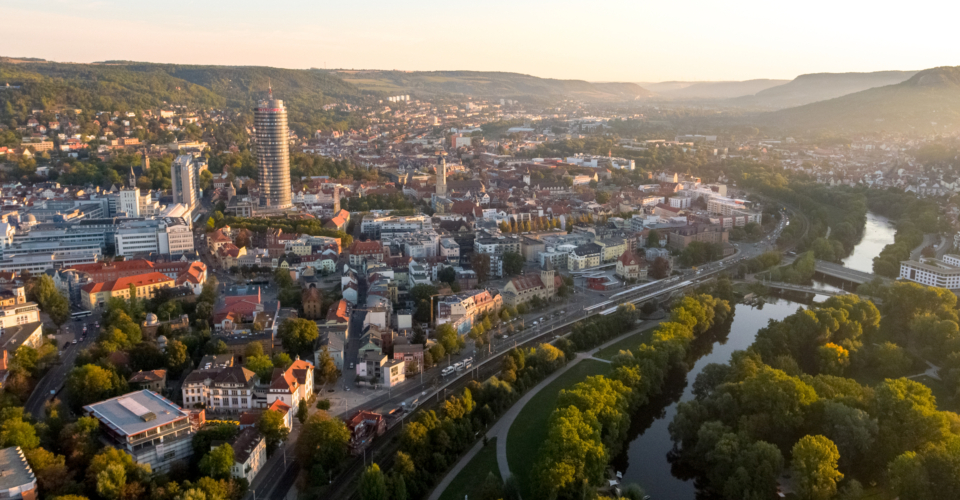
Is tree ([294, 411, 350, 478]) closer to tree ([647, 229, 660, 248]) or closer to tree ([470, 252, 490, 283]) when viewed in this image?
tree ([470, 252, 490, 283])

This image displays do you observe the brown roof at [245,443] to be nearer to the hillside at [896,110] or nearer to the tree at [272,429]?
the tree at [272,429]

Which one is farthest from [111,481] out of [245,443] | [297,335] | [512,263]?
[512,263]

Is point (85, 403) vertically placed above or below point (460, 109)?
below

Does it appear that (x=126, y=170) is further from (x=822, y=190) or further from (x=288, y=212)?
(x=822, y=190)

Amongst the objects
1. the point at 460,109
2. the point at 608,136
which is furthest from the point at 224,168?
the point at 460,109

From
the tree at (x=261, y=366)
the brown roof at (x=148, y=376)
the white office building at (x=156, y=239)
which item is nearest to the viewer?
the brown roof at (x=148, y=376)

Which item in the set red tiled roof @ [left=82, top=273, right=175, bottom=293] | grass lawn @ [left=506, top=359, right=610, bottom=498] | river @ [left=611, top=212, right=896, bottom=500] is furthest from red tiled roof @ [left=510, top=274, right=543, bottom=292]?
red tiled roof @ [left=82, top=273, right=175, bottom=293]

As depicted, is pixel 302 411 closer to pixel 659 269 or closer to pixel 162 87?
pixel 659 269

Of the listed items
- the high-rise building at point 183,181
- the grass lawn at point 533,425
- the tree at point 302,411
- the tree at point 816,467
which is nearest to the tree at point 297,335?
the tree at point 302,411
